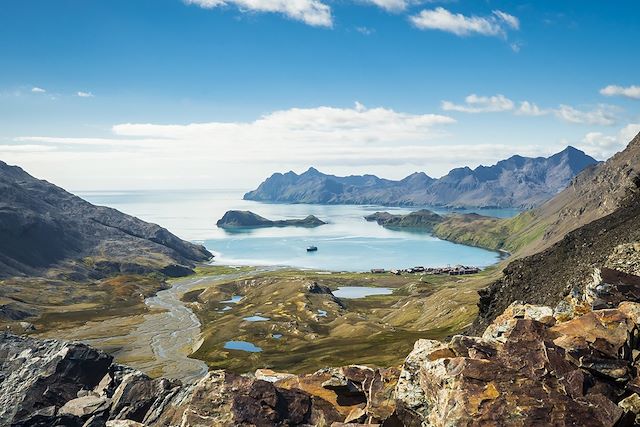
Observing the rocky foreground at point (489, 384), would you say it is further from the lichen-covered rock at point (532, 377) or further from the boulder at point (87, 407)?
the boulder at point (87, 407)

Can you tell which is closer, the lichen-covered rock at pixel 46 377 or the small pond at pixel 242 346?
the lichen-covered rock at pixel 46 377

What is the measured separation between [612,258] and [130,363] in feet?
478

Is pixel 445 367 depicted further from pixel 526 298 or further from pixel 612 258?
pixel 526 298

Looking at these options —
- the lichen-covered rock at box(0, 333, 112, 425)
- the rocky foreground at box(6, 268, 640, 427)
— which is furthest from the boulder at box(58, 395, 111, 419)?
the rocky foreground at box(6, 268, 640, 427)

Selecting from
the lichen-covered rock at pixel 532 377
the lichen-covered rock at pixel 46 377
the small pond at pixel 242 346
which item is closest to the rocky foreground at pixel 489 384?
the lichen-covered rock at pixel 532 377

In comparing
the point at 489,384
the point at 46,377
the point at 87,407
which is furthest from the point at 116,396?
the point at 489,384

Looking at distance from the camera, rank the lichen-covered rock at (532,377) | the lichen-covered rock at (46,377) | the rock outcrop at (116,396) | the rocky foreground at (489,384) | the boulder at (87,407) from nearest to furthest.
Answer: the lichen-covered rock at (532,377) → the rocky foreground at (489,384) → the rock outcrop at (116,396) → the boulder at (87,407) → the lichen-covered rock at (46,377)

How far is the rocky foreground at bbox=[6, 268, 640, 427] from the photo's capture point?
23.4 metres

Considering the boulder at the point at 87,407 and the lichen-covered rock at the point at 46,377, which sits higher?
the boulder at the point at 87,407

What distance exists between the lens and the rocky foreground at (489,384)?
23.4 m

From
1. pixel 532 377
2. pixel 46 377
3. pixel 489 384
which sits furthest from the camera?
pixel 46 377

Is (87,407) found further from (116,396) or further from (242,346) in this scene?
(242,346)

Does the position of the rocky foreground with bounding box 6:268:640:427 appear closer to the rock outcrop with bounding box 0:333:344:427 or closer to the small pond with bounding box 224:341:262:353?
the rock outcrop with bounding box 0:333:344:427

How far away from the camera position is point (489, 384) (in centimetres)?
2442
